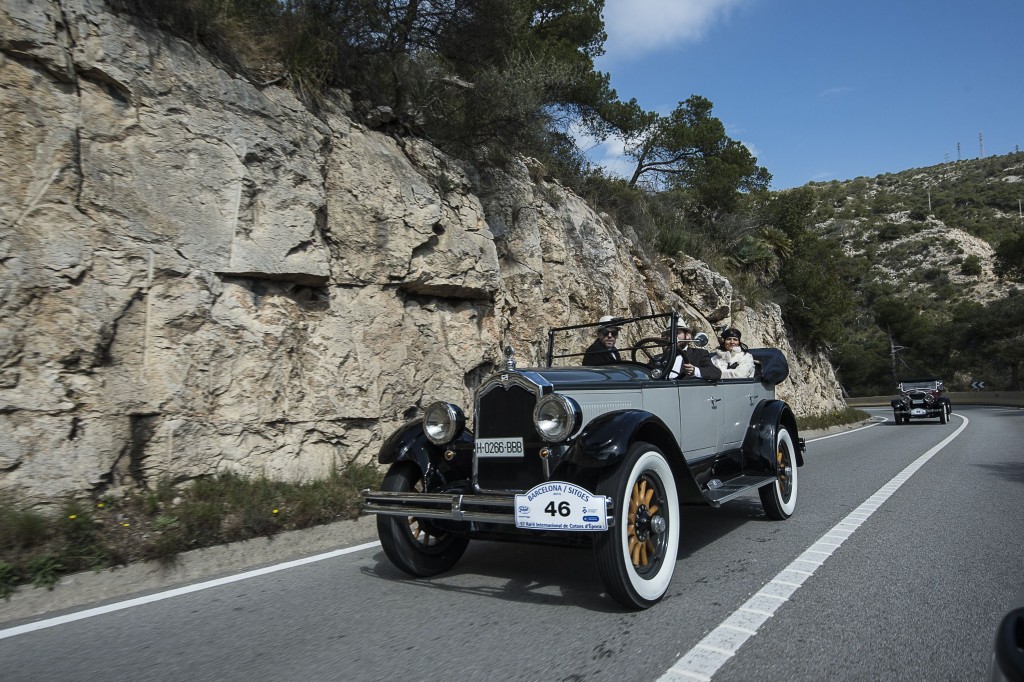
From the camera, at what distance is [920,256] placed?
6706 centimetres

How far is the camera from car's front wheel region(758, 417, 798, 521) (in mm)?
6398

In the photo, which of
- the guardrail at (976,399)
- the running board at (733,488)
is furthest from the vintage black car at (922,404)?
the running board at (733,488)

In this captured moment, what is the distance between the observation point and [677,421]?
17.6 feet

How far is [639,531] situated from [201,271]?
531 cm

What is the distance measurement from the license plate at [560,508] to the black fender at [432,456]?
117 centimetres

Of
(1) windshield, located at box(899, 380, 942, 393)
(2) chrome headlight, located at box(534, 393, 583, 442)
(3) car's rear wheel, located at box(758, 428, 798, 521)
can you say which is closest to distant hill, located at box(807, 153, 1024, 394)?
(1) windshield, located at box(899, 380, 942, 393)

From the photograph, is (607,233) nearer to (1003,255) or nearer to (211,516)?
(211,516)

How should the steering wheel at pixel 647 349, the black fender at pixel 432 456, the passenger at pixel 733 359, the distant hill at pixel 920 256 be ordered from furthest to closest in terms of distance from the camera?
the distant hill at pixel 920 256
the passenger at pixel 733 359
the steering wheel at pixel 647 349
the black fender at pixel 432 456

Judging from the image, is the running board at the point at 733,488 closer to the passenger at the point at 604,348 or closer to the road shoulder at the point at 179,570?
the passenger at the point at 604,348

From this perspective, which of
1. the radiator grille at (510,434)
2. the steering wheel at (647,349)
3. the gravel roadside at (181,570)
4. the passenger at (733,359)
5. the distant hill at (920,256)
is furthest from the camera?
the distant hill at (920,256)

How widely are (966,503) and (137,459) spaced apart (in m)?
8.03

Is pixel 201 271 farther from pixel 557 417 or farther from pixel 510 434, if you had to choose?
pixel 557 417

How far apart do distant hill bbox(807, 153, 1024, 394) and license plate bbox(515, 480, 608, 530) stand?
38.9 metres

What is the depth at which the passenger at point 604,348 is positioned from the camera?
630 centimetres
